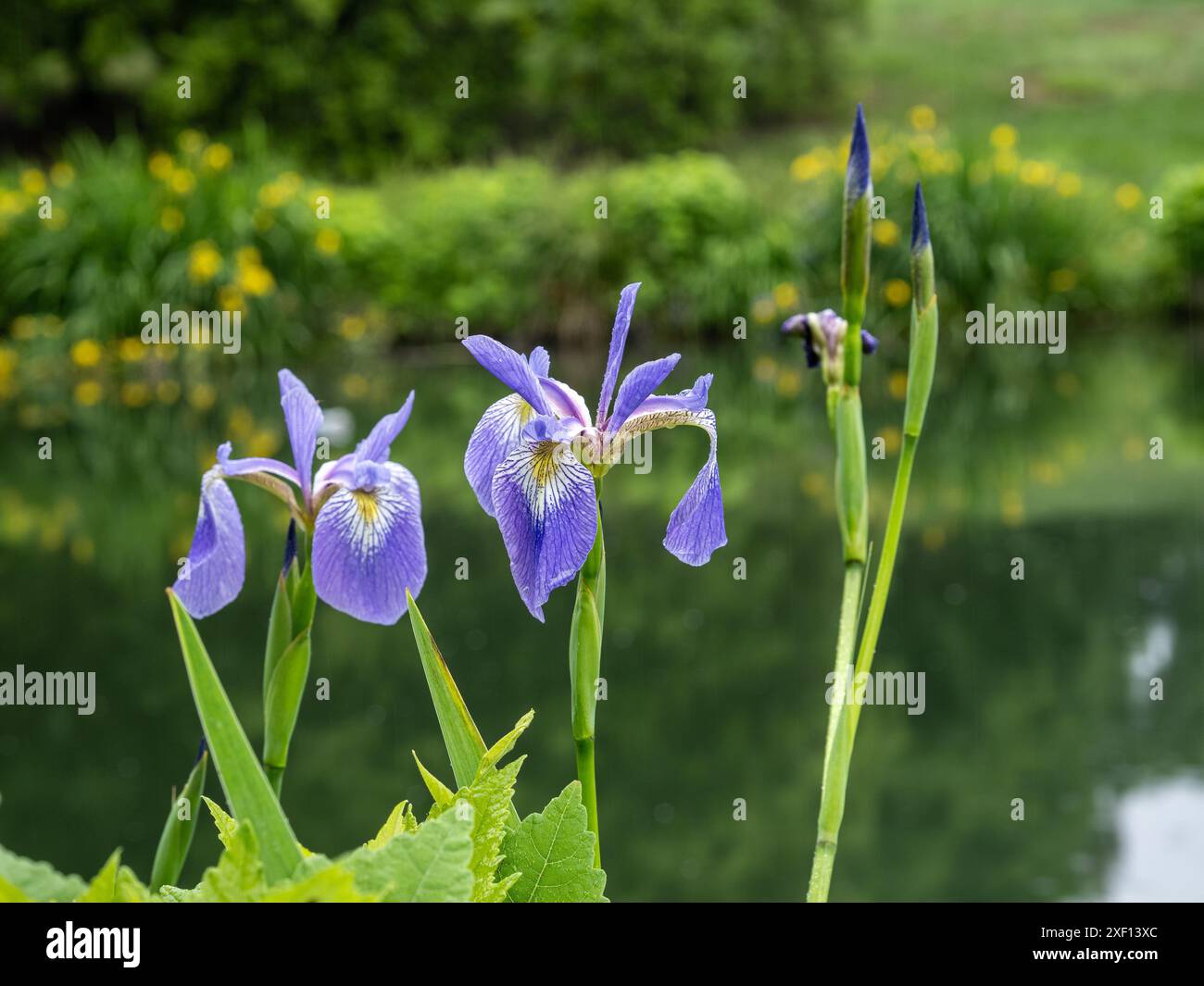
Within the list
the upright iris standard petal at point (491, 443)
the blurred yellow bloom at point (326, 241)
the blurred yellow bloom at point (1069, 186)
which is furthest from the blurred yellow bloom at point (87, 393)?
the upright iris standard petal at point (491, 443)

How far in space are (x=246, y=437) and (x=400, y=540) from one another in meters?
6.39

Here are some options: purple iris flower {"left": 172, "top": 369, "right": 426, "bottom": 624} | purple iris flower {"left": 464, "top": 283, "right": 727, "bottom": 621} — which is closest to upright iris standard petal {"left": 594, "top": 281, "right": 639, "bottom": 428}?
purple iris flower {"left": 464, "top": 283, "right": 727, "bottom": 621}

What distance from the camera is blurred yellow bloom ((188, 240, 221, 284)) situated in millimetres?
9625

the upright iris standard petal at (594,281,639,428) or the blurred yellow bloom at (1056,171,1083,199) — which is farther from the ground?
the blurred yellow bloom at (1056,171,1083,199)

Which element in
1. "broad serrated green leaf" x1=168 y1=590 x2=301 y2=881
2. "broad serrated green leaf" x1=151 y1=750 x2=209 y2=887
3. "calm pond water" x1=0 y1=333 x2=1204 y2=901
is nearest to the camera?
"broad serrated green leaf" x1=168 y1=590 x2=301 y2=881

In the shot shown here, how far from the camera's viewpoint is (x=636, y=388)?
83cm

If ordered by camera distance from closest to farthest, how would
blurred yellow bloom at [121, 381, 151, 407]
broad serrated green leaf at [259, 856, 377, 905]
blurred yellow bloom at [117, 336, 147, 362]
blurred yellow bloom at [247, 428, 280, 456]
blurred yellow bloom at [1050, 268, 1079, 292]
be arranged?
broad serrated green leaf at [259, 856, 377, 905]
blurred yellow bloom at [247, 428, 280, 456]
blurred yellow bloom at [121, 381, 151, 407]
blurred yellow bloom at [117, 336, 147, 362]
blurred yellow bloom at [1050, 268, 1079, 292]

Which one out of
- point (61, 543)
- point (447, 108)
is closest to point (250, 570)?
point (61, 543)

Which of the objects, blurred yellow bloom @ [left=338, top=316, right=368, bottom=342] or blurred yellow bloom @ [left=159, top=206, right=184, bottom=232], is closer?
blurred yellow bloom @ [left=159, top=206, right=184, bottom=232]

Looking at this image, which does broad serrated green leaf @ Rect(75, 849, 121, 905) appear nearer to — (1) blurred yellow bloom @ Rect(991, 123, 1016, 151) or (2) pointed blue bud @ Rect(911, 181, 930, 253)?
(2) pointed blue bud @ Rect(911, 181, 930, 253)

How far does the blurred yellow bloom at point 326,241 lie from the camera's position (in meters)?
10.6

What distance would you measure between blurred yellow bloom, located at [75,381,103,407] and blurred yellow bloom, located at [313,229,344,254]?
6.45ft

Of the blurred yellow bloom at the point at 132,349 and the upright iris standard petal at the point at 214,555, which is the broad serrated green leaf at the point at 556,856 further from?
the blurred yellow bloom at the point at 132,349

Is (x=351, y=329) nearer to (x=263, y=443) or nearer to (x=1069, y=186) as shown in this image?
(x=263, y=443)
